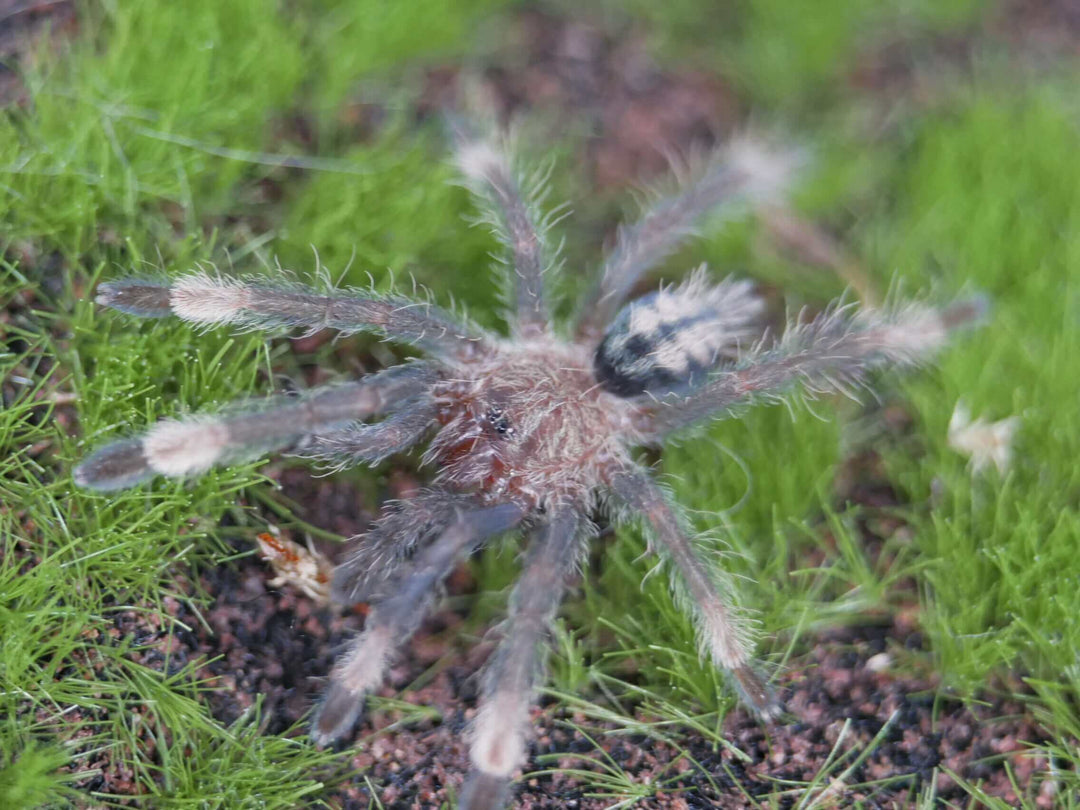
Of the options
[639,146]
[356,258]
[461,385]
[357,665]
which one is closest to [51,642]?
[357,665]

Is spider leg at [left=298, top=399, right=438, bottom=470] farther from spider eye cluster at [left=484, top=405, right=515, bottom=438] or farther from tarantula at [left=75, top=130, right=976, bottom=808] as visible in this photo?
spider eye cluster at [left=484, top=405, right=515, bottom=438]

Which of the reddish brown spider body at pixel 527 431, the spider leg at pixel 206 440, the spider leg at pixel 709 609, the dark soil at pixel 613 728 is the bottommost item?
the dark soil at pixel 613 728

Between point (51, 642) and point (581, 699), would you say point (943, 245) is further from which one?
point (51, 642)

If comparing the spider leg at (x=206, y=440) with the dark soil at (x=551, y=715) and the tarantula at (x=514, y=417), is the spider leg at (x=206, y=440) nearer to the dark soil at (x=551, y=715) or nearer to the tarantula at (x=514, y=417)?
the tarantula at (x=514, y=417)

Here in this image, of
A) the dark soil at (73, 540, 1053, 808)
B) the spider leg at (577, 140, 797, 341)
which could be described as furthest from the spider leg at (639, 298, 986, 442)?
the dark soil at (73, 540, 1053, 808)

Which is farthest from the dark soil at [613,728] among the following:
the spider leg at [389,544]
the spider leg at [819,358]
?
the spider leg at [819,358]
